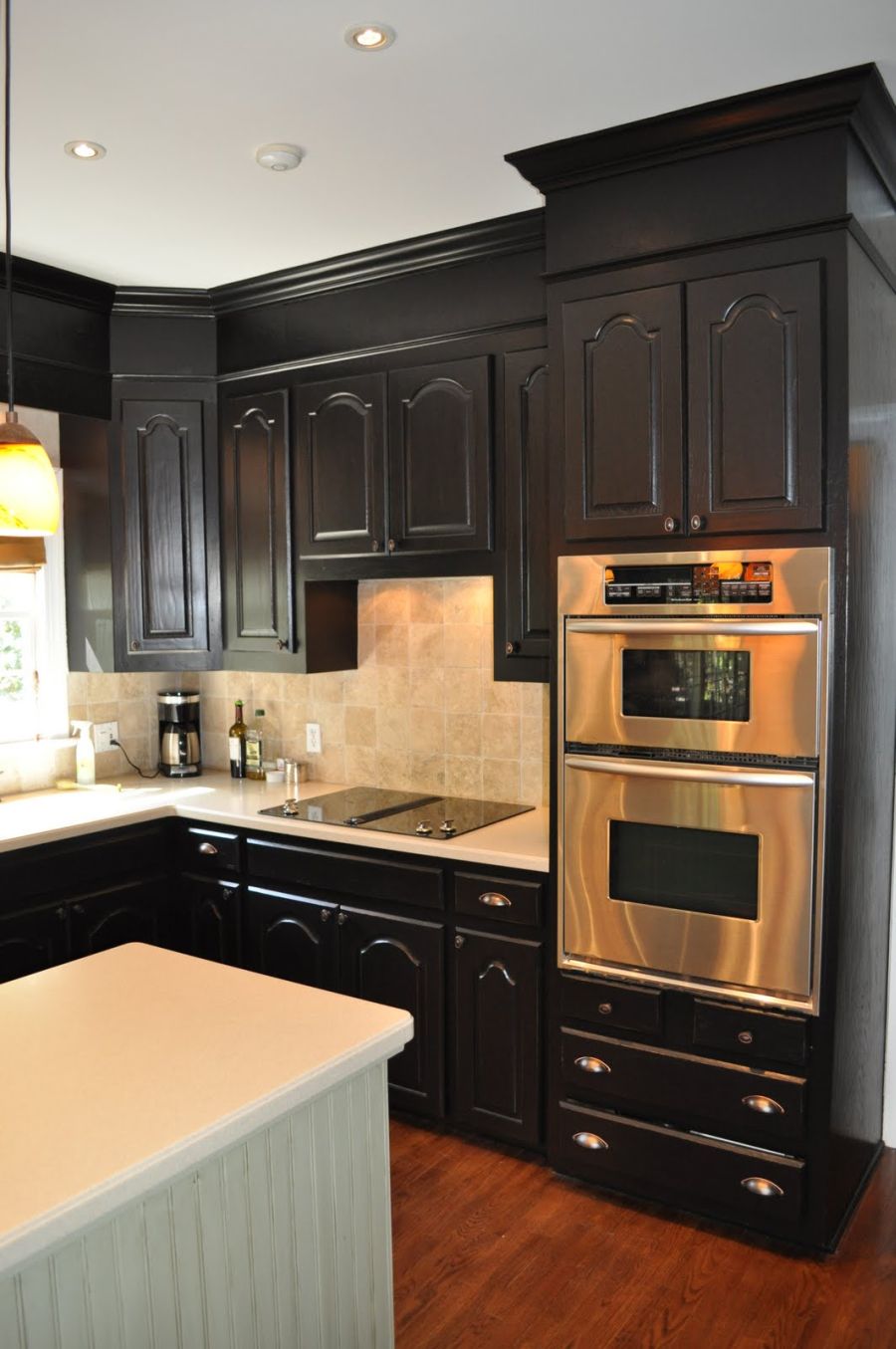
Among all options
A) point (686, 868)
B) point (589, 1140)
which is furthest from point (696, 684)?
point (589, 1140)

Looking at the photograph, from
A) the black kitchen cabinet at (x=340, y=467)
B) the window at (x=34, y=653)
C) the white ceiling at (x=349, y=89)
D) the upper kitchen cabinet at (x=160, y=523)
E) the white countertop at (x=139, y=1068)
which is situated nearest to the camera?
the white countertop at (x=139, y=1068)

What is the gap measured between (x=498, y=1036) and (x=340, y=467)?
1835 mm

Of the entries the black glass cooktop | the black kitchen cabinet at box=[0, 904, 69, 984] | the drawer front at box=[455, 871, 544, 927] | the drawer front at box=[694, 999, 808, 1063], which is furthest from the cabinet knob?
the black kitchen cabinet at box=[0, 904, 69, 984]

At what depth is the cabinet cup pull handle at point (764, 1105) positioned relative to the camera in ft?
8.48

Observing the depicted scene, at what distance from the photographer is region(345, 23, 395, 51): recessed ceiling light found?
6.72 ft

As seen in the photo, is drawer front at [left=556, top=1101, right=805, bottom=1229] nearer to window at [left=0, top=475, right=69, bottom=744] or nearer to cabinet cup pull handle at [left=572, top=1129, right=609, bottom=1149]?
cabinet cup pull handle at [left=572, top=1129, right=609, bottom=1149]

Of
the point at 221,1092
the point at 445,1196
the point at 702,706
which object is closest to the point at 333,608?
the point at 702,706

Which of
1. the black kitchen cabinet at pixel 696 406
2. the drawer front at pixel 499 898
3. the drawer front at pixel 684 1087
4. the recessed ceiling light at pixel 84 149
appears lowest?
the drawer front at pixel 684 1087

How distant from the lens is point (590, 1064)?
9.37 feet

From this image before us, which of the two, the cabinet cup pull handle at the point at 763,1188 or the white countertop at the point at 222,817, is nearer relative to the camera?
the cabinet cup pull handle at the point at 763,1188

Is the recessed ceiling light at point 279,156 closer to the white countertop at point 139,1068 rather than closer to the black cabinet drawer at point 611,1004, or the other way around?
the white countertop at point 139,1068

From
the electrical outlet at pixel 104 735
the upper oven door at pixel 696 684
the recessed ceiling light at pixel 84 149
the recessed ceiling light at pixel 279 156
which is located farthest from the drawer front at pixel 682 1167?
the recessed ceiling light at pixel 84 149

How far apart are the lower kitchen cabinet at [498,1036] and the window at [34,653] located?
193cm

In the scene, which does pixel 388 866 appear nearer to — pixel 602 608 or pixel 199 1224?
pixel 602 608
